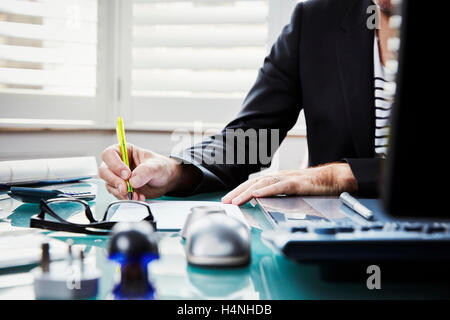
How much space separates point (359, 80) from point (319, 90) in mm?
123

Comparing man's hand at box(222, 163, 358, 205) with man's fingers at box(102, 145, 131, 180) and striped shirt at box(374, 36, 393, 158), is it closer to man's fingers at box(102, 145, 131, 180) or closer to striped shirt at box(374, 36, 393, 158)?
man's fingers at box(102, 145, 131, 180)

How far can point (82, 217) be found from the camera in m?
0.67

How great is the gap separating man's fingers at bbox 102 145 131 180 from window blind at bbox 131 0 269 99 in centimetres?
122

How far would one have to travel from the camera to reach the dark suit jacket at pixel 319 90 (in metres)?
1.11

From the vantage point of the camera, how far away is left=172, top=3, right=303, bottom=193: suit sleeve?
101 centimetres

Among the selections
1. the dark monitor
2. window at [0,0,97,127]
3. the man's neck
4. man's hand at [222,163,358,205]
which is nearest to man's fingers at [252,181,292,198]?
man's hand at [222,163,358,205]

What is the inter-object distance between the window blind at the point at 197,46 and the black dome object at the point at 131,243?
1676 mm

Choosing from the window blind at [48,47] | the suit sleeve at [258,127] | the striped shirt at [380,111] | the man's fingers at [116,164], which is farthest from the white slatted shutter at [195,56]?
the man's fingers at [116,164]

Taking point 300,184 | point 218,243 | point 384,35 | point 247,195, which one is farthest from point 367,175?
point 384,35

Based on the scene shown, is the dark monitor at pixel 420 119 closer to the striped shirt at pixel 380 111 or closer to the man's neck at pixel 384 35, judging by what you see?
the striped shirt at pixel 380 111

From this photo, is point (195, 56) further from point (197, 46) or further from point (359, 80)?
point (359, 80)

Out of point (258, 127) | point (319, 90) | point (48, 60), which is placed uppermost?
point (48, 60)

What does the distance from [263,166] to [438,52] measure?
902mm
